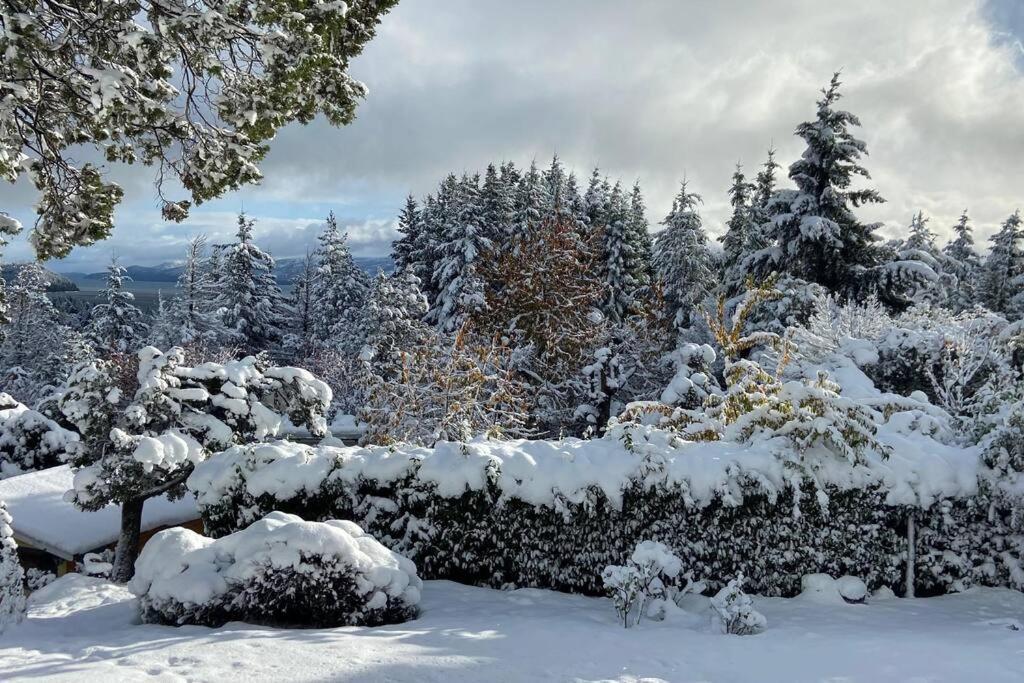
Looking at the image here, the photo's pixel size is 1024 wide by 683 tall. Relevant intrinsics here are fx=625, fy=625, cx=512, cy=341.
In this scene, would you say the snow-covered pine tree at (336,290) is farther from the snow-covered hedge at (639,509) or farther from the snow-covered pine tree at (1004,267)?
the snow-covered pine tree at (1004,267)

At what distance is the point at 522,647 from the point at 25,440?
56.7ft

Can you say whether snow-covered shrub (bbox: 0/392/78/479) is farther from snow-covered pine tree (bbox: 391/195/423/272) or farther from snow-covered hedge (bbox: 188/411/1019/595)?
snow-covered pine tree (bbox: 391/195/423/272)

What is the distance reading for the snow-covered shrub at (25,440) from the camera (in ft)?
53.1

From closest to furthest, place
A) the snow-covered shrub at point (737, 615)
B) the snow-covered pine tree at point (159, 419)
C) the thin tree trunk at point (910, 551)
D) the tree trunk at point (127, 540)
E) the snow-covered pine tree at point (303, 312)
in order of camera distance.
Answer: the snow-covered shrub at point (737, 615) < the thin tree trunk at point (910, 551) < the snow-covered pine tree at point (159, 419) < the tree trunk at point (127, 540) < the snow-covered pine tree at point (303, 312)

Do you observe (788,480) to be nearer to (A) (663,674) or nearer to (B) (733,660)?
(B) (733,660)

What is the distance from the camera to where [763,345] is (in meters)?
19.6

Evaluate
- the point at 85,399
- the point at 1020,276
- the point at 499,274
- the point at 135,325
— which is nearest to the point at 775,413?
the point at 85,399

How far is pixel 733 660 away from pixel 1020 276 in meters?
34.1

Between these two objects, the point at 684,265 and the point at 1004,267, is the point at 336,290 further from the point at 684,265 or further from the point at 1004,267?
the point at 1004,267

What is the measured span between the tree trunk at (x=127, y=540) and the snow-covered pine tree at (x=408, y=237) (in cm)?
2908

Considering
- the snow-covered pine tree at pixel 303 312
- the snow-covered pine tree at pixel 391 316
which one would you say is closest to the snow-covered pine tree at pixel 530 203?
the snow-covered pine tree at pixel 391 316

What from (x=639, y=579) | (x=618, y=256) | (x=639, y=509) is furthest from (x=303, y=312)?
(x=639, y=579)

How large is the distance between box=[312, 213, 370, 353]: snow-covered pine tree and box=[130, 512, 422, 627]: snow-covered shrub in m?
31.3

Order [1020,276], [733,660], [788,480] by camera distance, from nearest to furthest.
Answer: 1. [733,660]
2. [788,480]
3. [1020,276]
